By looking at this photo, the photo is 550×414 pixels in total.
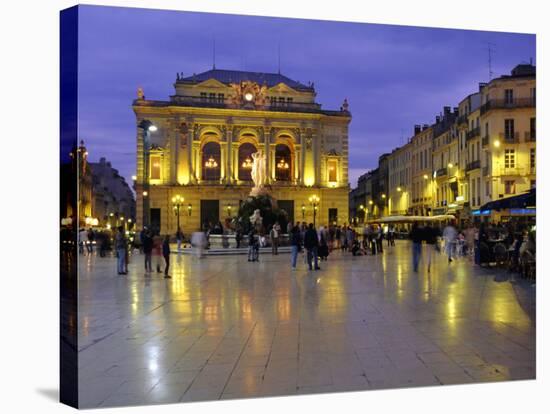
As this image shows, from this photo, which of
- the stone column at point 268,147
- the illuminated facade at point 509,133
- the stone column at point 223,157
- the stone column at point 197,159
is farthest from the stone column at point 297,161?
the illuminated facade at point 509,133

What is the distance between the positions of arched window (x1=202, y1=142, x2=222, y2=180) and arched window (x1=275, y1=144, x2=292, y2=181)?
4863 millimetres

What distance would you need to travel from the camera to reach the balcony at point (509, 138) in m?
8.19

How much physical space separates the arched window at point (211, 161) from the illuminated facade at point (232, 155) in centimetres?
8

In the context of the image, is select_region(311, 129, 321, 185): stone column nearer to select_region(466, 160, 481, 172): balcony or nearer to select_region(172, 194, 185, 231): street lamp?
select_region(172, 194, 185, 231): street lamp

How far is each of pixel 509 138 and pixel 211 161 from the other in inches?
1420

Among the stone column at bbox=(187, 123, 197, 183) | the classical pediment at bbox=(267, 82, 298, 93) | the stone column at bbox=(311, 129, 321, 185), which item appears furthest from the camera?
the stone column at bbox=(311, 129, 321, 185)

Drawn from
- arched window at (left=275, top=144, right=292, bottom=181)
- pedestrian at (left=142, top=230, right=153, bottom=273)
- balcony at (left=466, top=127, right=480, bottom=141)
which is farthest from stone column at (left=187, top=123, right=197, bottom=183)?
balcony at (left=466, top=127, right=480, bottom=141)

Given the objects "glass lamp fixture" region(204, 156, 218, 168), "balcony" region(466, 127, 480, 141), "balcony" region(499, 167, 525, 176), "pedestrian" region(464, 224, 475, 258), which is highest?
"glass lamp fixture" region(204, 156, 218, 168)

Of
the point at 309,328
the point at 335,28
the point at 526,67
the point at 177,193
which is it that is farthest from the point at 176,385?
the point at 177,193

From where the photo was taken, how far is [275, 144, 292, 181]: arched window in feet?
145

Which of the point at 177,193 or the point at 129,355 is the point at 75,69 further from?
the point at 177,193

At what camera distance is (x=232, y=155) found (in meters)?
43.4

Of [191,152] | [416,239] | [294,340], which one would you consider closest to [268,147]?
[191,152]

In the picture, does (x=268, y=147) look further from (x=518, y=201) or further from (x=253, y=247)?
(x=518, y=201)
